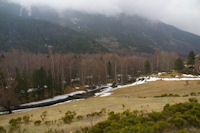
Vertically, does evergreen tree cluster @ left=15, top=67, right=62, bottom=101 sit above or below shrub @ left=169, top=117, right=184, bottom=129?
below

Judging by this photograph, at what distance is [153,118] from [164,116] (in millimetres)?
606

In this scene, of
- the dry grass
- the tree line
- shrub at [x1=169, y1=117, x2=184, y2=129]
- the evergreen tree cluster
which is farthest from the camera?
the tree line

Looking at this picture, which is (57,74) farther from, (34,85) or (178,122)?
(178,122)

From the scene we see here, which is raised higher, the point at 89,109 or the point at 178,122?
the point at 178,122

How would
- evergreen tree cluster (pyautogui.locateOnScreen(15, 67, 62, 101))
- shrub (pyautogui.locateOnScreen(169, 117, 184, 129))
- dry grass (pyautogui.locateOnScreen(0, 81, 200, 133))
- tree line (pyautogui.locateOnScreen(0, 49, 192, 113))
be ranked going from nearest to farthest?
shrub (pyautogui.locateOnScreen(169, 117, 184, 129)) < dry grass (pyautogui.locateOnScreen(0, 81, 200, 133)) < evergreen tree cluster (pyautogui.locateOnScreen(15, 67, 62, 101)) < tree line (pyautogui.locateOnScreen(0, 49, 192, 113))

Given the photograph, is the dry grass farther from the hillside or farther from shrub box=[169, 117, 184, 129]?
shrub box=[169, 117, 184, 129]

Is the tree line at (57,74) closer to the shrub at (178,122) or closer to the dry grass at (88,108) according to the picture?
the dry grass at (88,108)

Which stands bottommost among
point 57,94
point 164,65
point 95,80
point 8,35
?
point 57,94

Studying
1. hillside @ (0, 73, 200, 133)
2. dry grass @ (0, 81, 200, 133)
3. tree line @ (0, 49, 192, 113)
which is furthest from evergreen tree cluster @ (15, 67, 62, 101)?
hillside @ (0, 73, 200, 133)

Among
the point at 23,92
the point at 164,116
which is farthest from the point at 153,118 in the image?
the point at 23,92

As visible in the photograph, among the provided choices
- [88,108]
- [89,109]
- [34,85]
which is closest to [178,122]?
[89,109]

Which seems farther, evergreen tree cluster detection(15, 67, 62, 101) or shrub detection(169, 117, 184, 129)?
evergreen tree cluster detection(15, 67, 62, 101)

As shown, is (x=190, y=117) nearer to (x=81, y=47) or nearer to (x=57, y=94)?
(x=57, y=94)

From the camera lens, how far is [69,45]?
575 ft
